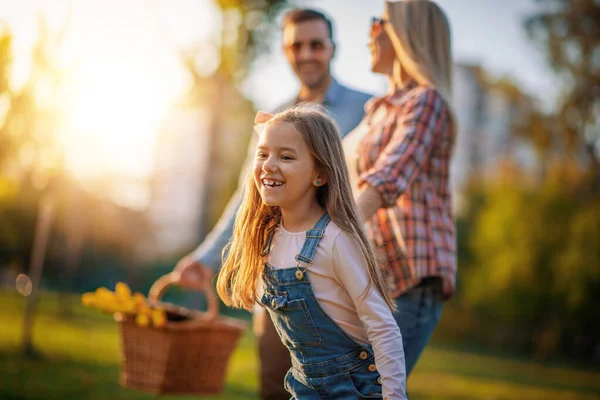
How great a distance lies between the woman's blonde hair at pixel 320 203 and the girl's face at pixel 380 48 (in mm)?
623

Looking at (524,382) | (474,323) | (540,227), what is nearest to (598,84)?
(540,227)

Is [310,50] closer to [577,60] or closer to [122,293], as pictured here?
[122,293]

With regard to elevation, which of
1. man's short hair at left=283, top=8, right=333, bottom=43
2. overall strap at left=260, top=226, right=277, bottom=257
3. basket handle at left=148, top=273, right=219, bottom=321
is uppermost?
man's short hair at left=283, top=8, right=333, bottom=43

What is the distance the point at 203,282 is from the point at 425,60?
5.04 ft

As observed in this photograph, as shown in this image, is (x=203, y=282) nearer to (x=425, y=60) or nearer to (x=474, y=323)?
(x=425, y=60)

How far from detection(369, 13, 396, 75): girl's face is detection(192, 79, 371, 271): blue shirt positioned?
49 cm

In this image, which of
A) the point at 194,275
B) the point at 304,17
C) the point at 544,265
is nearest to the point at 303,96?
the point at 304,17

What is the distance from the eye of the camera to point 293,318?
2084mm

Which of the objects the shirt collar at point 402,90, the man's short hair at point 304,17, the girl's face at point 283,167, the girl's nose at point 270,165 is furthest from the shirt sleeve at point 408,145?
the man's short hair at point 304,17

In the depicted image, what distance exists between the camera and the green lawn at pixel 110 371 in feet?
21.5

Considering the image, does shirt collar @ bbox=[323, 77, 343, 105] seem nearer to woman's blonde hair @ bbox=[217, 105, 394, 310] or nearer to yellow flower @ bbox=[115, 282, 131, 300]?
woman's blonde hair @ bbox=[217, 105, 394, 310]

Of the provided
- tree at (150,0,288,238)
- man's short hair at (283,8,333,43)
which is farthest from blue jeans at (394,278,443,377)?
tree at (150,0,288,238)

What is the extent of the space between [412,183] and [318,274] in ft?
2.32

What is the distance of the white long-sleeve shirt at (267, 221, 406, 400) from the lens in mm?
1937
